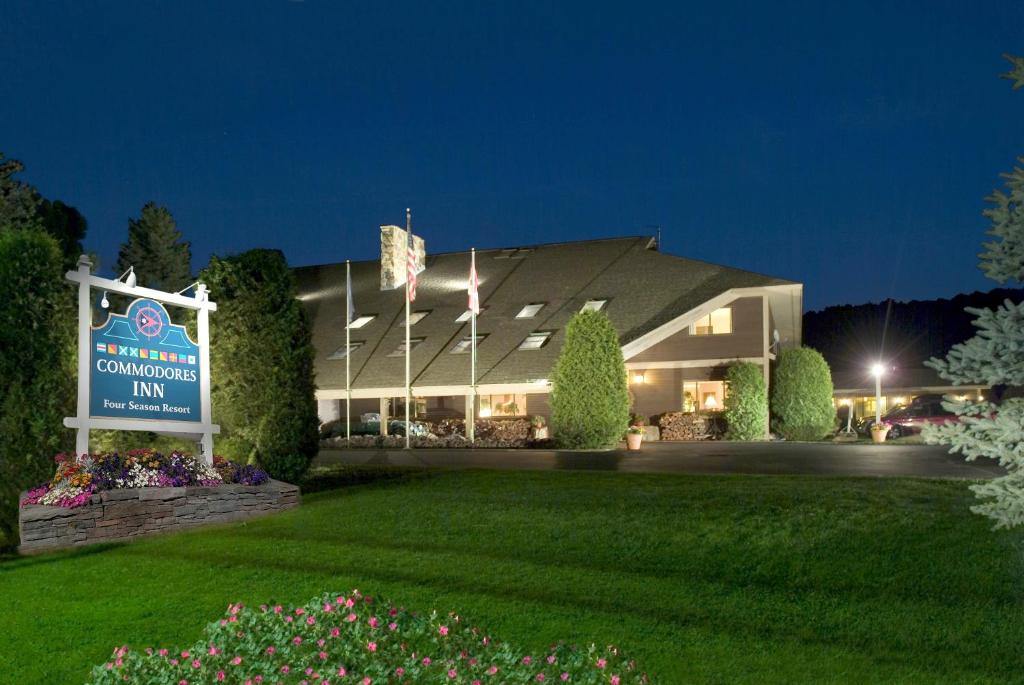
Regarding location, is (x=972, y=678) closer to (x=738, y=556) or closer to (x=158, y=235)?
(x=738, y=556)

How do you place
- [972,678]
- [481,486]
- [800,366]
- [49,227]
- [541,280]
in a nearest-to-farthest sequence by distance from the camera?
[972,678]
[481,486]
[49,227]
[800,366]
[541,280]

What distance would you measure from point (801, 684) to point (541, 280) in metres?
29.1

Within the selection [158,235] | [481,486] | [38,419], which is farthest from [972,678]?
[158,235]

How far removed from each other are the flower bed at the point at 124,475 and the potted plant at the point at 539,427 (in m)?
16.6

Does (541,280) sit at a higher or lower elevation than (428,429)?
higher

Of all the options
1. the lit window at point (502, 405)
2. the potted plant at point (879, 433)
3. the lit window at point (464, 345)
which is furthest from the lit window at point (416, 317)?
the potted plant at point (879, 433)

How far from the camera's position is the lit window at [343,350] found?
33.8 meters

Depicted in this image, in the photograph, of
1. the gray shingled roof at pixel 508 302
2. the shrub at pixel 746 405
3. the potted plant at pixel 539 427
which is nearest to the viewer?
the shrub at pixel 746 405

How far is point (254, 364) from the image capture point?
1482 centimetres

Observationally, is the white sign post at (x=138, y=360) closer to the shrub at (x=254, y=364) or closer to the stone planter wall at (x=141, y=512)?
the shrub at (x=254, y=364)

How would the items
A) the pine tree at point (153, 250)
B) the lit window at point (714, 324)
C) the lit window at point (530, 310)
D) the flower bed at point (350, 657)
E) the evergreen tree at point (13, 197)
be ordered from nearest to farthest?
1. the flower bed at point (350, 657)
2. the evergreen tree at point (13, 197)
3. the lit window at point (714, 324)
4. the lit window at point (530, 310)
5. the pine tree at point (153, 250)

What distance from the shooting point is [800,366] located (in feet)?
99.4

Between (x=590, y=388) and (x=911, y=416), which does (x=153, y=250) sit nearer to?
(x=590, y=388)

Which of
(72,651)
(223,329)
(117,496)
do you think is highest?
(223,329)
